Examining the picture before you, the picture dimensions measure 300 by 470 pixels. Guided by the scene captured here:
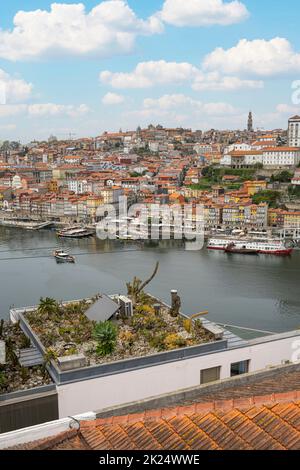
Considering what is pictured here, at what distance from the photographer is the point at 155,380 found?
2.67 m

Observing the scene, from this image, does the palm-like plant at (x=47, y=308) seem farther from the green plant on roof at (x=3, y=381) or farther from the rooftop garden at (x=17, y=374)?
the green plant on roof at (x=3, y=381)

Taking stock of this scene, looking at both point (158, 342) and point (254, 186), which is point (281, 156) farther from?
point (158, 342)

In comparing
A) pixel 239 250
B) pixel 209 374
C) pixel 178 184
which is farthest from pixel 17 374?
pixel 178 184

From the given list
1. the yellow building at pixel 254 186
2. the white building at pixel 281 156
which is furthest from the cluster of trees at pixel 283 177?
the white building at pixel 281 156

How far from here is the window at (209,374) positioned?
2812mm

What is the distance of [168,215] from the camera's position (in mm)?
17234

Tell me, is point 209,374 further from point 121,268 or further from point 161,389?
point 121,268

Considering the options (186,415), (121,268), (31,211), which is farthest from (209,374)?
(31,211)

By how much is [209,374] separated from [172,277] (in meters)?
7.25

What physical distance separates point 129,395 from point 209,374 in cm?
54

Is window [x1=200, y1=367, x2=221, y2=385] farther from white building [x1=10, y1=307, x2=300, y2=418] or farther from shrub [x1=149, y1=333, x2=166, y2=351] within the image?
shrub [x1=149, y1=333, x2=166, y2=351]

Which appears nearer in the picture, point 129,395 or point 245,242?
point 129,395

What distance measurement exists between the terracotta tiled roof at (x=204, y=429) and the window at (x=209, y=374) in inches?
79.6

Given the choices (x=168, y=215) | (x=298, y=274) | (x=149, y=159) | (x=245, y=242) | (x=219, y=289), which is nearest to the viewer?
(x=219, y=289)
